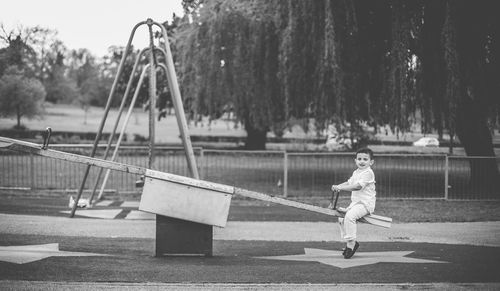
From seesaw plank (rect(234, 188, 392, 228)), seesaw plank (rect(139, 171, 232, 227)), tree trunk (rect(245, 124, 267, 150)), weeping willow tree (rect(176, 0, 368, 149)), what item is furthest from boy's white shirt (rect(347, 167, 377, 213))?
tree trunk (rect(245, 124, 267, 150))

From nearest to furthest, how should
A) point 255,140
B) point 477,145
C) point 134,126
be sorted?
point 477,145 → point 255,140 → point 134,126

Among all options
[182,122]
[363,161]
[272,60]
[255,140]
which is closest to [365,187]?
[363,161]

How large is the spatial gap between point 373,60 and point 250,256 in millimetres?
8707

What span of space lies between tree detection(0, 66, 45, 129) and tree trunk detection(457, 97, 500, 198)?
35.9 ft

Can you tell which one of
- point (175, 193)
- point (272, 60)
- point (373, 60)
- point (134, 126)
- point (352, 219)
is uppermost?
point (272, 60)

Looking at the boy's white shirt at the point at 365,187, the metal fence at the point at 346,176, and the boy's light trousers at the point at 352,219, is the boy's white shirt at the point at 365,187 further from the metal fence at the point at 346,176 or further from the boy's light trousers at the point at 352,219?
the metal fence at the point at 346,176

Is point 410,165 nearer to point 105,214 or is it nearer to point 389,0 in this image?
point 389,0

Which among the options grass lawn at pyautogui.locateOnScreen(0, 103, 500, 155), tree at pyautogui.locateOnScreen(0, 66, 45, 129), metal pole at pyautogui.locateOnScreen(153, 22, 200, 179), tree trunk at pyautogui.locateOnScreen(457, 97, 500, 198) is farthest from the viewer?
grass lawn at pyautogui.locateOnScreen(0, 103, 500, 155)

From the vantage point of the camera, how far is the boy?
7.10 metres

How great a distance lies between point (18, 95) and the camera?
16.4 m

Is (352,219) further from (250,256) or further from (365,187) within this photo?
(250,256)

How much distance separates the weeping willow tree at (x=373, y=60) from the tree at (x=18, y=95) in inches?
198

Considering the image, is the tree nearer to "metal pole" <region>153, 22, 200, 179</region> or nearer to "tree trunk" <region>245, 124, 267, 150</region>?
"metal pole" <region>153, 22, 200, 179</region>

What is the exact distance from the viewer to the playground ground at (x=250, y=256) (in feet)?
18.2
